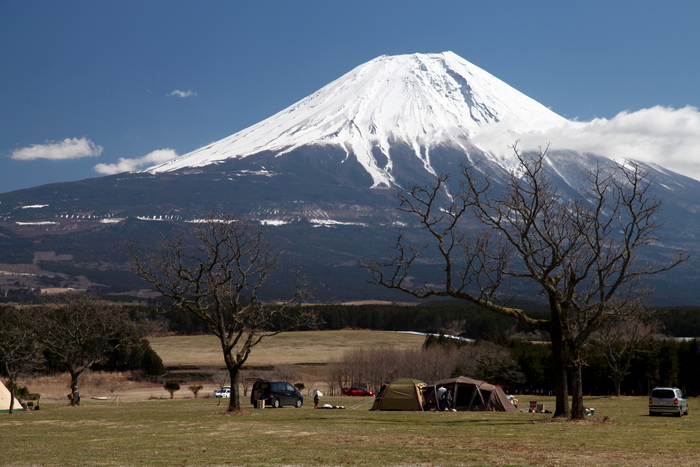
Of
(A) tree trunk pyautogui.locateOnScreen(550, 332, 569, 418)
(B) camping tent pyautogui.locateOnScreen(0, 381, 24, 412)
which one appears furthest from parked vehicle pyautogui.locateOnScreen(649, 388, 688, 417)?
(B) camping tent pyautogui.locateOnScreen(0, 381, 24, 412)

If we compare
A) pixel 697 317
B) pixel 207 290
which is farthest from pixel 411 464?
pixel 697 317

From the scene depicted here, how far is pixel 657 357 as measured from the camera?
2432 inches

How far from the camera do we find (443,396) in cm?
3747

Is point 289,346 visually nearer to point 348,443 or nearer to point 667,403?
point 667,403

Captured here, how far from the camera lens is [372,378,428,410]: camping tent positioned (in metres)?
36.1

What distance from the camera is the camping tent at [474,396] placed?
37562mm

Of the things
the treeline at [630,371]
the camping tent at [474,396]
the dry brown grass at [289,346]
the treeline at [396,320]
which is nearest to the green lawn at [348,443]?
the camping tent at [474,396]

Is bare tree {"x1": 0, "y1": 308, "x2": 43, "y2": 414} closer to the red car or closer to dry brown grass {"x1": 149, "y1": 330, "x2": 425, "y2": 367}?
the red car

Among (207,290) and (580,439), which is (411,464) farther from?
(207,290)

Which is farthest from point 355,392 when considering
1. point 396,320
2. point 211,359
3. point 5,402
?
point 396,320

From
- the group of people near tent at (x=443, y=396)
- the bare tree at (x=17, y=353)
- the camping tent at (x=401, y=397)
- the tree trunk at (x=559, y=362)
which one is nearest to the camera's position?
the tree trunk at (x=559, y=362)

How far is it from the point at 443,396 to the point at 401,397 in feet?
8.92

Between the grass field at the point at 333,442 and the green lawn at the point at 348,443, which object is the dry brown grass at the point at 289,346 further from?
the green lawn at the point at 348,443

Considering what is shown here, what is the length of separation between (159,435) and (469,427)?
10078 millimetres
